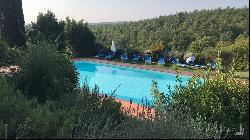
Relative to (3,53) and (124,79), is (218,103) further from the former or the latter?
(124,79)

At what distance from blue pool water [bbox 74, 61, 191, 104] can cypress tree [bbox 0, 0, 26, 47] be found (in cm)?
287

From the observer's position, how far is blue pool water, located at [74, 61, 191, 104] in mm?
16969

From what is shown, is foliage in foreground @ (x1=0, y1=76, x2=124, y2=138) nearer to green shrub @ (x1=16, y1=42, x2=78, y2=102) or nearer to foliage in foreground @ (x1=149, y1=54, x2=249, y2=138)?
foliage in foreground @ (x1=149, y1=54, x2=249, y2=138)

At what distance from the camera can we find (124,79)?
20047 mm

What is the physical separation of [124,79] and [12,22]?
6.96 metres

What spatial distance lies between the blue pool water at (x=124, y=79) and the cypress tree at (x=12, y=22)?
2.87m

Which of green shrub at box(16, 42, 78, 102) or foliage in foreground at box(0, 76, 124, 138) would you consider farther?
green shrub at box(16, 42, 78, 102)

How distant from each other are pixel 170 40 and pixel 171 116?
24170 millimetres

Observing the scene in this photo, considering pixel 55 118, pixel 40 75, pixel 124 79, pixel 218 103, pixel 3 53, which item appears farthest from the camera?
pixel 124 79

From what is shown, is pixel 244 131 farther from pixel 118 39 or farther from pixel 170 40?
pixel 118 39

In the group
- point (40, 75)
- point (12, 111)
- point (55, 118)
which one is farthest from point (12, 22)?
point (55, 118)

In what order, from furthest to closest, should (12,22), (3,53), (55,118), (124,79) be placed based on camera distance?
(124,79), (12,22), (3,53), (55,118)

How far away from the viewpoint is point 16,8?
14242mm

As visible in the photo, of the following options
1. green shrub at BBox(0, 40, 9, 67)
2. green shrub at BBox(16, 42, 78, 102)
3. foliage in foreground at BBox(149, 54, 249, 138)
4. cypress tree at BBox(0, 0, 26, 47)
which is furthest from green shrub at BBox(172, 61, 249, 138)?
cypress tree at BBox(0, 0, 26, 47)
